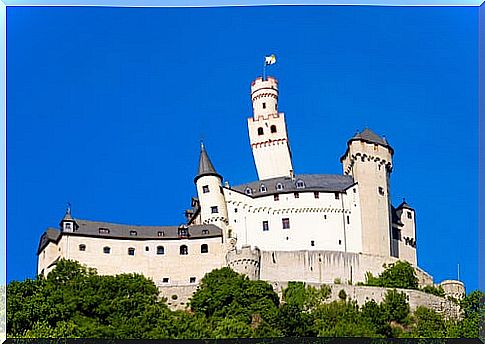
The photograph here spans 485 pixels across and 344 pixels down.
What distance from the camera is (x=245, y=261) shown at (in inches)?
1196

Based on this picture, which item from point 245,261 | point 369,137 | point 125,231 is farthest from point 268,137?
point 125,231

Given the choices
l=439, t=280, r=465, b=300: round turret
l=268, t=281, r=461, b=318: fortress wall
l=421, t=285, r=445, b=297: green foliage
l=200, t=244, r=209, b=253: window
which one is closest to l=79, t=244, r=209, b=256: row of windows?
l=200, t=244, r=209, b=253: window

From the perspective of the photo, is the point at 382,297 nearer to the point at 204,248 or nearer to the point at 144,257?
the point at 204,248

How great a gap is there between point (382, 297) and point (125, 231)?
6147 mm

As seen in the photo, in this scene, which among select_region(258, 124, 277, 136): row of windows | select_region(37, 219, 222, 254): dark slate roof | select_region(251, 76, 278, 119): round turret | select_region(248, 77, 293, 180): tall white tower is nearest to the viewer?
select_region(37, 219, 222, 254): dark slate roof

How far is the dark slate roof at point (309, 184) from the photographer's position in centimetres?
3203

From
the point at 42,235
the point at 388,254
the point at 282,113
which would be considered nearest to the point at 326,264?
the point at 388,254

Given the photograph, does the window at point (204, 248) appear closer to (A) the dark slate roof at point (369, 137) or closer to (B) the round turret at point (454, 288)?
(A) the dark slate roof at point (369, 137)

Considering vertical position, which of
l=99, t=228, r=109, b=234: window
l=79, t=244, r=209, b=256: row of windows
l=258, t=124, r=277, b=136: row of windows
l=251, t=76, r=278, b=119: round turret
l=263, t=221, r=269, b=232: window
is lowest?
l=79, t=244, r=209, b=256: row of windows

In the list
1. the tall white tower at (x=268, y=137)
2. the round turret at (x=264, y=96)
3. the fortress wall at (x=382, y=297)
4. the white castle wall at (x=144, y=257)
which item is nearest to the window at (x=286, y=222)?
the tall white tower at (x=268, y=137)

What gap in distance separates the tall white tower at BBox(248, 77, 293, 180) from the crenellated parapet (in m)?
2.83

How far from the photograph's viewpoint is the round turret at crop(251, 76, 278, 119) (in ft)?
100

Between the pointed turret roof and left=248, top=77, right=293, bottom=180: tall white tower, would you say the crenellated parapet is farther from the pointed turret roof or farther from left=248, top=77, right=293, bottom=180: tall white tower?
left=248, top=77, right=293, bottom=180: tall white tower

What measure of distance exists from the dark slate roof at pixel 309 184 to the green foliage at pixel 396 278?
2355mm
